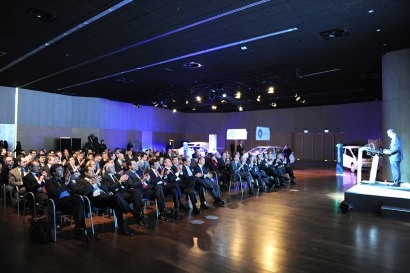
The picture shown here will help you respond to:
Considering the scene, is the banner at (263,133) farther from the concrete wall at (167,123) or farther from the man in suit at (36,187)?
the man in suit at (36,187)

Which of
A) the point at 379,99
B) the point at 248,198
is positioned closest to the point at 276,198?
the point at 248,198

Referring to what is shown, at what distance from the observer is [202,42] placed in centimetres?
757

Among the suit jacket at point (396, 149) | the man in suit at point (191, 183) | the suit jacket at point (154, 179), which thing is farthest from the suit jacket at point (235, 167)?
the suit jacket at point (396, 149)

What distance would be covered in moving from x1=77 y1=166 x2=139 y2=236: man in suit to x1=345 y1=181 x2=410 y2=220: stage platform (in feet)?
15.8

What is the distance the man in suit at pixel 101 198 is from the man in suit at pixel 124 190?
16 centimetres

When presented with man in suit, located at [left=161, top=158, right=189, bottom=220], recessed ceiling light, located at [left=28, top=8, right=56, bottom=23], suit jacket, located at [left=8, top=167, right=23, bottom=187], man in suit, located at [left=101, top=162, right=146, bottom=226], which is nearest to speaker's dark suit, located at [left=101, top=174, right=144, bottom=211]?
man in suit, located at [left=101, top=162, right=146, bottom=226]

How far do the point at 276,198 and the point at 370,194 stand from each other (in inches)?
89.5

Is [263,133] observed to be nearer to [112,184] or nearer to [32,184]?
[112,184]

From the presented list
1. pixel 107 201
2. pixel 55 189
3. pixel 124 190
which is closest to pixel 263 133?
pixel 124 190

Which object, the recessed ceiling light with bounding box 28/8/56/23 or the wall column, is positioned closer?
the recessed ceiling light with bounding box 28/8/56/23

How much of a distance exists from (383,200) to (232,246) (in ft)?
12.7

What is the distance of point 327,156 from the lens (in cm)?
2034

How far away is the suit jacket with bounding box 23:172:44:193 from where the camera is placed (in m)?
5.10

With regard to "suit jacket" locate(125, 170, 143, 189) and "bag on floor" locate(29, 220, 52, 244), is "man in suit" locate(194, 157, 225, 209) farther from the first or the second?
"bag on floor" locate(29, 220, 52, 244)
